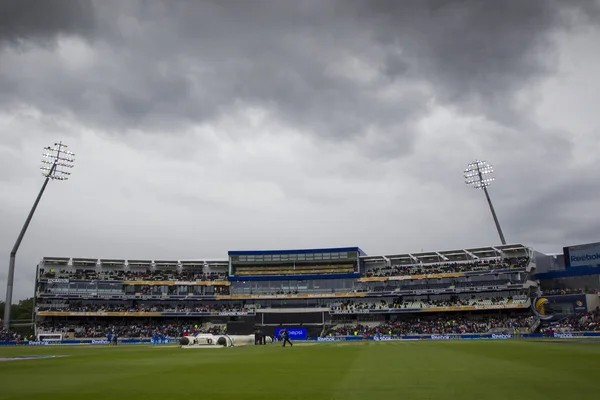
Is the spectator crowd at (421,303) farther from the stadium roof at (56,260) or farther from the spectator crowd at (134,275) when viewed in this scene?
the stadium roof at (56,260)

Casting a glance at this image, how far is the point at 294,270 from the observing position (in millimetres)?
94688

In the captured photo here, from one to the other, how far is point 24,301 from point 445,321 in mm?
121612

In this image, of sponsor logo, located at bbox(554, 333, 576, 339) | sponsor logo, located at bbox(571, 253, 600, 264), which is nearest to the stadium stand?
sponsor logo, located at bbox(571, 253, 600, 264)

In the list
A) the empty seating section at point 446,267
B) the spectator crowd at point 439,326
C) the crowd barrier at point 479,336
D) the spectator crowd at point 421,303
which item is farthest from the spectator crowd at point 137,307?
the empty seating section at point 446,267

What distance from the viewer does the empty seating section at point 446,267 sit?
266ft

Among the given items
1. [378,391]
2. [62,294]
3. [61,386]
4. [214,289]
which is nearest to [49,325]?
[62,294]

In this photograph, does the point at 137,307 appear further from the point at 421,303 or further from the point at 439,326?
the point at 439,326

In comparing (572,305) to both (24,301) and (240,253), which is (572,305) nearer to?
(240,253)

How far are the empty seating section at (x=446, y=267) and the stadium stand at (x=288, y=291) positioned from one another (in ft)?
0.58

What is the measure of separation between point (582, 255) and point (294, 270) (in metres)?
50.3

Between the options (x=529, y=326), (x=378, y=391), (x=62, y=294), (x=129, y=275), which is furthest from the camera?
(x=129, y=275)

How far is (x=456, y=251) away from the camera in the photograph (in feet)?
289

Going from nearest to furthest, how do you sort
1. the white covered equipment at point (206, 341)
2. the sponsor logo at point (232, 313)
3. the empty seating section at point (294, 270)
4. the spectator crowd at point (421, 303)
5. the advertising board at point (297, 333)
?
the white covered equipment at point (206, 341)
the spectator crowd at point (421, 303)
the advertising board at point (297, 333)
the sponsor logo at point (232, 313)
the empty seating section at point (294, 270)

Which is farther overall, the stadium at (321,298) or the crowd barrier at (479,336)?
the stadium at (321,298)
